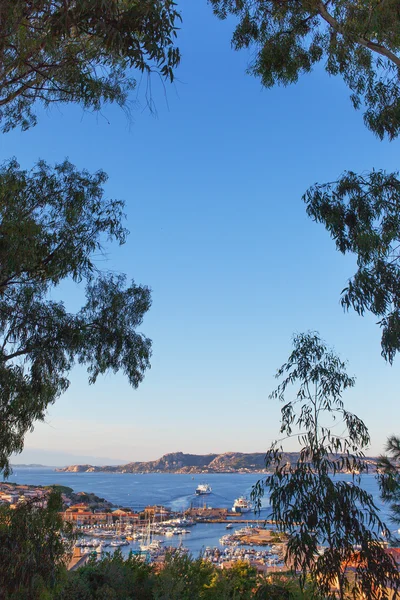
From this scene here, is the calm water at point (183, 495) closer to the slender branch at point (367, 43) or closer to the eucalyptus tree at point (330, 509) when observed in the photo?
the eucalyptus tree at point (330, 509)

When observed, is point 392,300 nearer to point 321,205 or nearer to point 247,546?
point 321,205

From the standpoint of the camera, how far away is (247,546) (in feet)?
48.7

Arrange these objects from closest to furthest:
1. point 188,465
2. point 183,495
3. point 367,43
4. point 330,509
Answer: point 330,509 < point 367,43 < point 183,495 < point 188,465

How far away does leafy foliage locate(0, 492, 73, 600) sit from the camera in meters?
4.32

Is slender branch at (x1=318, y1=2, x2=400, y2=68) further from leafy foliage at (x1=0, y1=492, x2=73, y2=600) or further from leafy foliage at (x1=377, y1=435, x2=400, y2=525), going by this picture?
leafy foliage at (x1=0, y1=492, x2=73, y2=600)

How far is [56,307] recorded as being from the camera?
5605mm

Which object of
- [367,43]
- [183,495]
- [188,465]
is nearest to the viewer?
[367,43]

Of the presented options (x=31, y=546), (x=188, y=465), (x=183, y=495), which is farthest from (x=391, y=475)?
(x=188, y=465)

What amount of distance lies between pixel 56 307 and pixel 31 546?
2.32m

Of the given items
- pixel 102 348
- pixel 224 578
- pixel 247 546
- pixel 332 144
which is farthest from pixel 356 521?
pixel 247 546

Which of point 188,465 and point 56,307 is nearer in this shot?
point 56,307

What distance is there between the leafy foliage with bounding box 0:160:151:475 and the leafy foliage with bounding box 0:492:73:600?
43.4 inches

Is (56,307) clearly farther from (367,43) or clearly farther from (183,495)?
(183,495)

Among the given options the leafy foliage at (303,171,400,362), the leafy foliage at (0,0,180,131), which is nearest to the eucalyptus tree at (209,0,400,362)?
the leafy foliage at (303,171,400,362)
